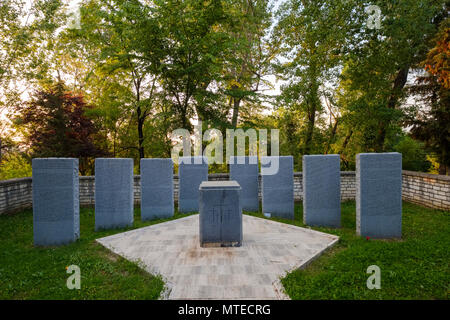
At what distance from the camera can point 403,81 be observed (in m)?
13.4

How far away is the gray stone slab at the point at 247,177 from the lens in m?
8.34

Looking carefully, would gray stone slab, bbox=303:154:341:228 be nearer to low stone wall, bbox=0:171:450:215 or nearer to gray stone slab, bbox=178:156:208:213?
low stone wall, bbox=0:171:450:215

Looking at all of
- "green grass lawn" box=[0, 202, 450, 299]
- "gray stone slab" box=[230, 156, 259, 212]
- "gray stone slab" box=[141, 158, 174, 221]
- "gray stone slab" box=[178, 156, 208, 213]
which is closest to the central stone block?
"green grass lawn" box=[0, 202, 450, 299]

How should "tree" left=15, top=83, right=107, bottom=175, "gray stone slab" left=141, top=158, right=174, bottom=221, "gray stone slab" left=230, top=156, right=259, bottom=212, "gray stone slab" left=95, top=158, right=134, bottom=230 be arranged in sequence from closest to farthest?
"gray stone slab" left=95, top=158, right=134, bottom=230 < "gray stone slab" left=141, top=158, right=174, bottom=221 < "gray stone slab" left=230, top=156, right=259, bottom=212 < "tree" left=15, top=83, right=107, bottom=175

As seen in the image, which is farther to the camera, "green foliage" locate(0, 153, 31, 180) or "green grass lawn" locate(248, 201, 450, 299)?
"green foliage" locate(0, 153, 31, 180)

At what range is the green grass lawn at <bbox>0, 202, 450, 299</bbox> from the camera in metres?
3.11

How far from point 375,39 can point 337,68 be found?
7.04 ft

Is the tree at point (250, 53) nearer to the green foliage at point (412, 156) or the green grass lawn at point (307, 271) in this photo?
the green grass lawn at point (307, 271)

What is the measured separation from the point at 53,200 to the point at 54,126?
6656 mm

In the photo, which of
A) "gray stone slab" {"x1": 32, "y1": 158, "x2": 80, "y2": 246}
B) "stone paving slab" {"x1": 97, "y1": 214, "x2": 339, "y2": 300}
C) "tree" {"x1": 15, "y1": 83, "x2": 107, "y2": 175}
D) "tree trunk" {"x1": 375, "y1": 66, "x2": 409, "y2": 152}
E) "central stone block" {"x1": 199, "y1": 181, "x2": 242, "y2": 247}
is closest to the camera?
"stone paving slab" {"x1": 97, "y1": 214, "x2": 339, "y2": 300}

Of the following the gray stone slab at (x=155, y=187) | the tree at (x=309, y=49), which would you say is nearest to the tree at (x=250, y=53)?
the tree at (x=309, y=49)

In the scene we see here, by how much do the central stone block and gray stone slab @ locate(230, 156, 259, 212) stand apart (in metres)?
3.58

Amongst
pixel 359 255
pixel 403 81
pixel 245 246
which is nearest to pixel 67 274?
pixel 245 246

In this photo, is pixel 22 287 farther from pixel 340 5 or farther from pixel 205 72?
pixel 340 5
